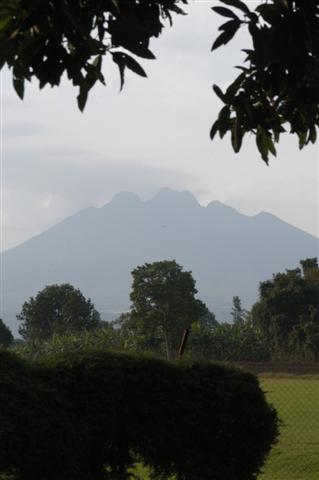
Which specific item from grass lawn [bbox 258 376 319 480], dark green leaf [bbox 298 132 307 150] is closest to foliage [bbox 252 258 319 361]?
grass lawn [bbox 258 376 319 480]

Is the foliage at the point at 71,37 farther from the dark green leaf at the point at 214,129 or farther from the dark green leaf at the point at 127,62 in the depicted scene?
the dark green leaf at the point at 214,129

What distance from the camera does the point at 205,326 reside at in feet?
187

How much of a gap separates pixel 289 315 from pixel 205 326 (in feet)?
18.5

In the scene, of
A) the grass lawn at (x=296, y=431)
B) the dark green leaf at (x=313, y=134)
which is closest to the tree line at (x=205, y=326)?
the grass lawn at (x=296, y=431)

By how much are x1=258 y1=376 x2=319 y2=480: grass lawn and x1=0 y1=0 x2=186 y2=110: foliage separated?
5.62m

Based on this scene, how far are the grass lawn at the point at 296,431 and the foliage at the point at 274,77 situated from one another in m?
4.18

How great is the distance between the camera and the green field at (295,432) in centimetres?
1354

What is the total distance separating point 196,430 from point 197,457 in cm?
26

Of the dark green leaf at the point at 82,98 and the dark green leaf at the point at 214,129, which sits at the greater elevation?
the dark green leaf at the point at 214,129

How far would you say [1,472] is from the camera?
7.20 m

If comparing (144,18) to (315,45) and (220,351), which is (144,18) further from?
(220,351)

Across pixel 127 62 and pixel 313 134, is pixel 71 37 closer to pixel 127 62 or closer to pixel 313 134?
pixel 127 62

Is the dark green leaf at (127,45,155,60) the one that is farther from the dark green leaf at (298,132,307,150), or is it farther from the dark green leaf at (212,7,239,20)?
the dark green leaf at (298,132,307,150)

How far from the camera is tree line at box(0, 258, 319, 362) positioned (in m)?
51.8
